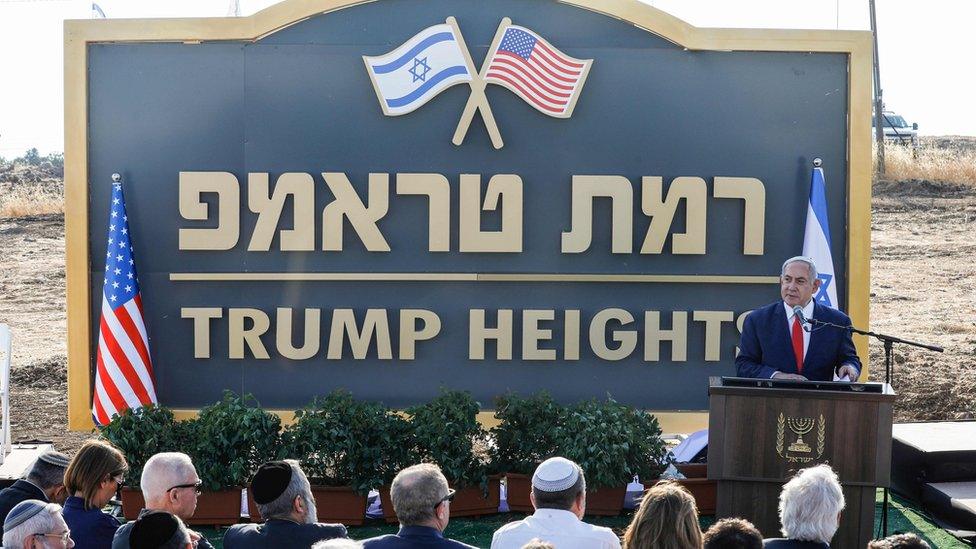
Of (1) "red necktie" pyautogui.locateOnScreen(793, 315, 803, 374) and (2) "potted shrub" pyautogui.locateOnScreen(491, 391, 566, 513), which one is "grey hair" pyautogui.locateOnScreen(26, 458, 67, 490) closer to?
(2) "potted shrub" pyautogui.locateOnScreen(491, 391, 566, 513)

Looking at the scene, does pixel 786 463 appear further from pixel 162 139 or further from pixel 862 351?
pixel 162 139

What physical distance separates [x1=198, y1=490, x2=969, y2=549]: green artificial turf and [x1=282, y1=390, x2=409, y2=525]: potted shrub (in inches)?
6.7

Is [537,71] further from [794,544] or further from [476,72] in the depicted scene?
[794,544]

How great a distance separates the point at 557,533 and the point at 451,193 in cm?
467

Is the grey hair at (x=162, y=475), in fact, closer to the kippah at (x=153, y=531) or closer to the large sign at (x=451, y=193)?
the kippah at (x=153, y=531)

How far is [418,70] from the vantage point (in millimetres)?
8664

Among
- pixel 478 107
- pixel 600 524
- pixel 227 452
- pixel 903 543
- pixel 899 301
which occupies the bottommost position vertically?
pixel 600 524

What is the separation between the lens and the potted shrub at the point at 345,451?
7.09 m

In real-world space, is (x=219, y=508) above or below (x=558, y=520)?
below

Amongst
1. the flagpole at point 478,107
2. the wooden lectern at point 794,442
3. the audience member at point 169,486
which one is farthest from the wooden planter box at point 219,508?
the flagpole at point 478,107

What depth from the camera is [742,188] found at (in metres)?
8.70

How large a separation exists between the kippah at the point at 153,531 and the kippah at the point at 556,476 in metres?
1.39

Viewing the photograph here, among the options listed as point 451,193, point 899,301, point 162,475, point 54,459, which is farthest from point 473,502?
point 899,301

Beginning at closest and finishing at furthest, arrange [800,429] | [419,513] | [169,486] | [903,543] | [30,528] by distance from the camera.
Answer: [903,543]
[30,528]
[419,513]
[169,486]
[800,429]
